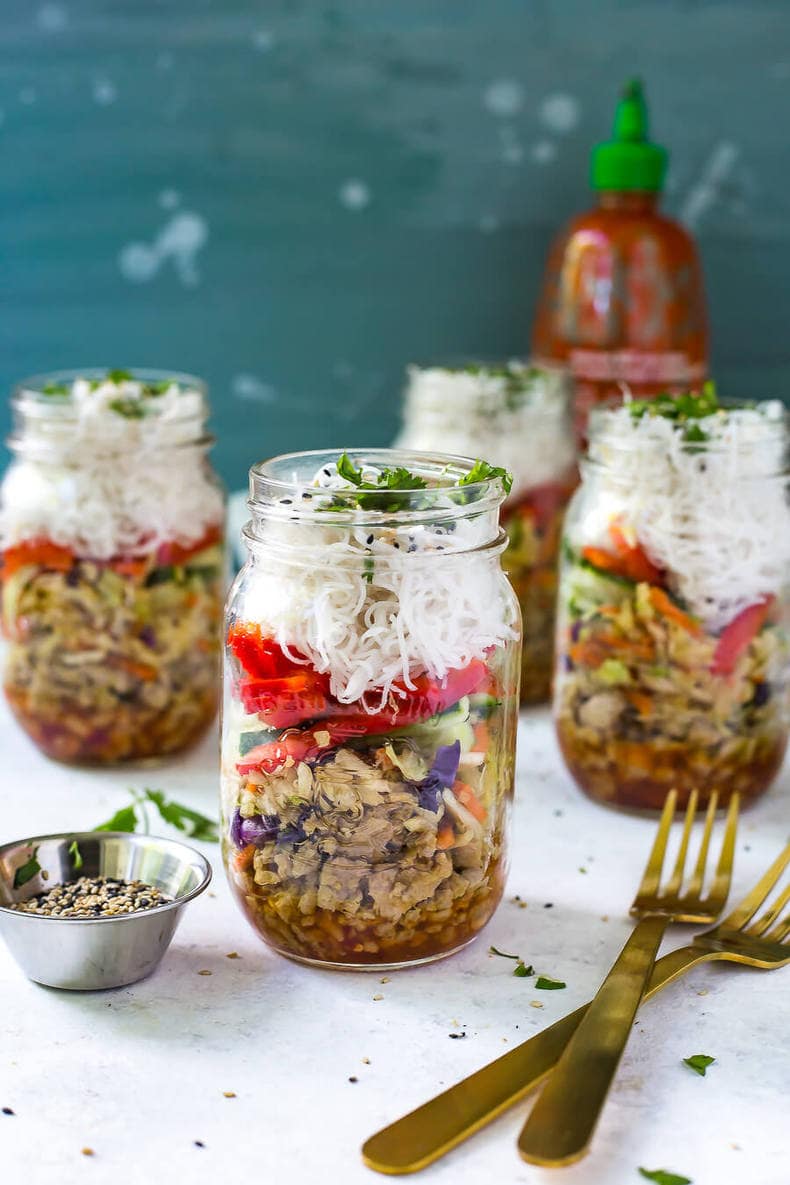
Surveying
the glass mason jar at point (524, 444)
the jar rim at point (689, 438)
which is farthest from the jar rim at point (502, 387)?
the jar rim at point (689, 438)

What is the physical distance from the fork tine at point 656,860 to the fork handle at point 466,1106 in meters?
0.25

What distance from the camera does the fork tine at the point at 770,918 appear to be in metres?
1.11

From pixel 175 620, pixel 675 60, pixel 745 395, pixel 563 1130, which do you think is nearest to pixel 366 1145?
pixel 563 1130

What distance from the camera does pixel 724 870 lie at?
1.20 m

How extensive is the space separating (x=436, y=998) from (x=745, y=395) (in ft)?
3.97

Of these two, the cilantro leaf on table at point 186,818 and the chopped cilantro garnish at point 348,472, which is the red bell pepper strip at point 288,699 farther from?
the cilantro leaf on table at point 186,818

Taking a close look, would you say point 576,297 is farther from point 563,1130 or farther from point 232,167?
point 563,1130

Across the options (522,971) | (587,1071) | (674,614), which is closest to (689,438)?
(674,614)

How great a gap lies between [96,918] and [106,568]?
53 cm

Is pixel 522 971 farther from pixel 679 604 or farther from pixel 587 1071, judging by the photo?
pixel 679 604

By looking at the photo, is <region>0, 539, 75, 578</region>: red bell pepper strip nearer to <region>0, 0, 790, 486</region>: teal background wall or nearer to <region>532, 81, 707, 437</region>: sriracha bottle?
<region>0, 0, 790, 486</region>: teal background wall

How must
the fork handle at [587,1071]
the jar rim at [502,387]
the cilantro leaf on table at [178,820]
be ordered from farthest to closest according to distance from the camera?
the jar rim at [502,387], the cilantro leaf on table at [178,820], the fork handle at [587,1071]

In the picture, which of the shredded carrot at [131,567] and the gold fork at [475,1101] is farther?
the shredded carrot at [131,567]

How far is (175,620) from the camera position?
1479mm
